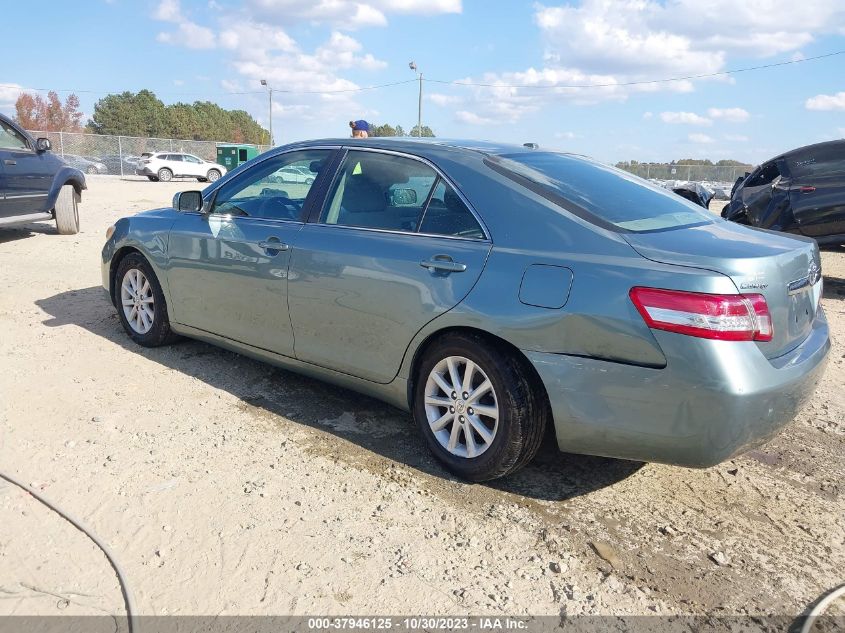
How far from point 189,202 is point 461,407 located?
2.59 m

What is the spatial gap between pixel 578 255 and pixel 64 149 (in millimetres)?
43387

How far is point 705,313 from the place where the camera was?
254 centimetres

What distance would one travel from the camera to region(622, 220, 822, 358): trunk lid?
2.63 metres

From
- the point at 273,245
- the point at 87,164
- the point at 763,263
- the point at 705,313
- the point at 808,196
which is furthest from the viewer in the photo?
the point at 87,164

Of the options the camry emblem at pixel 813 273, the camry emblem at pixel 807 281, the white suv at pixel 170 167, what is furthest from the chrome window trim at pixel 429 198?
the white suv at pixel 170 167

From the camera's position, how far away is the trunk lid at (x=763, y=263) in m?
2.63

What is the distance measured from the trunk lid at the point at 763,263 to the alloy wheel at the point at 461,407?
93cm

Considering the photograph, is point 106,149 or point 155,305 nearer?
point 155,305

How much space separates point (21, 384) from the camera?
4359 mm

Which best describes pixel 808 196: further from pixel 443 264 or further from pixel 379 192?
pixel 443 264

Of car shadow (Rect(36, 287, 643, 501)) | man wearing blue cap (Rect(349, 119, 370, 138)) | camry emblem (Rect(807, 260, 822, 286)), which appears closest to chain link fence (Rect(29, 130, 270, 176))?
man wearing blue cap (Rect(349, 119, 370, 138))

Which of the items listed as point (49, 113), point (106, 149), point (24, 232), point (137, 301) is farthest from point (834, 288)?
point (49, 113)

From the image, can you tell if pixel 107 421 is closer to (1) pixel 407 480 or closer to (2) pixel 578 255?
(1) pixel 407 480

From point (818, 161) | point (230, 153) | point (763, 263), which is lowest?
point (763, 263)
